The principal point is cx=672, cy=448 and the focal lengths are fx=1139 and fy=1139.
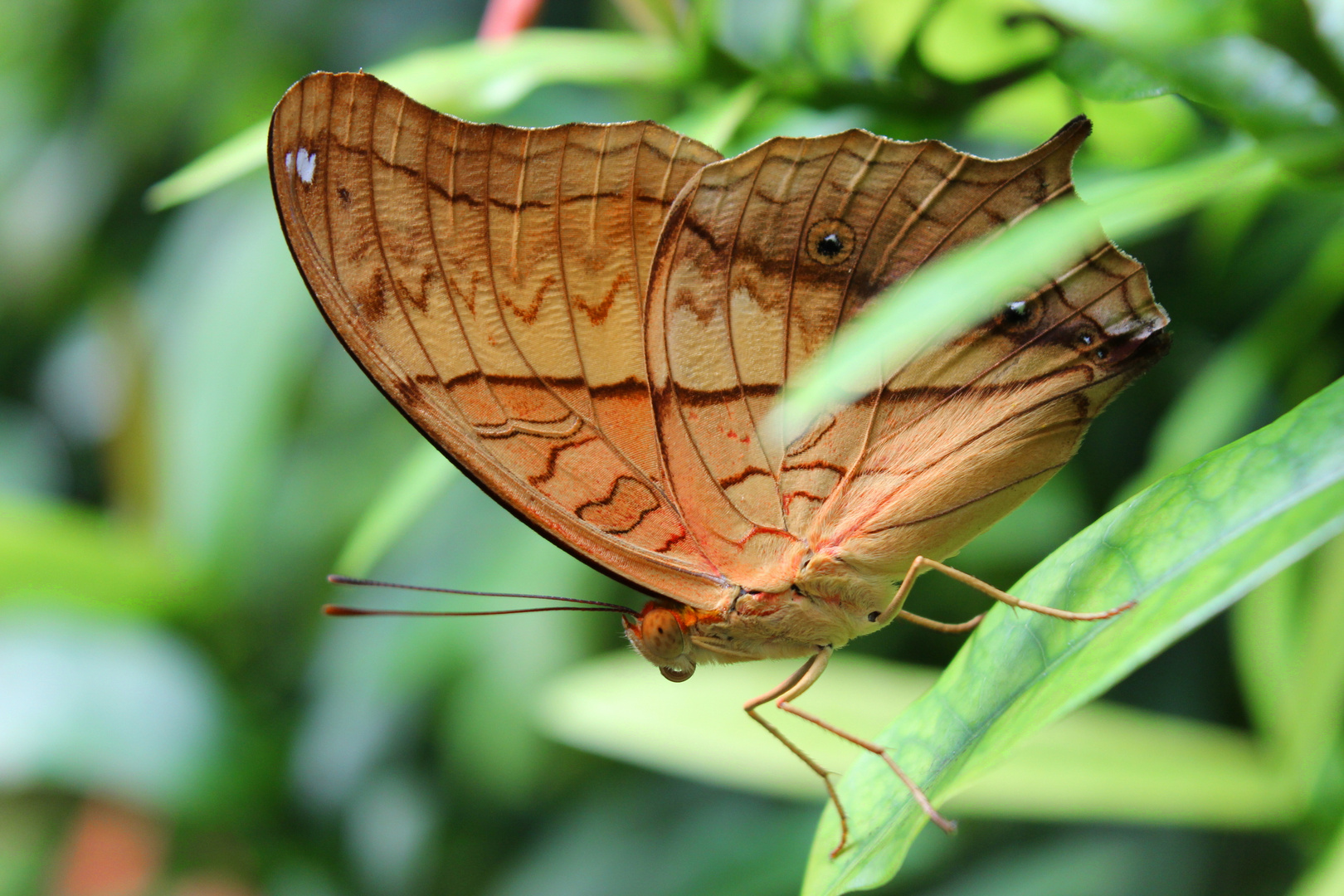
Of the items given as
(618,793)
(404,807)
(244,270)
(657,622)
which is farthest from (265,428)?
(657,622)

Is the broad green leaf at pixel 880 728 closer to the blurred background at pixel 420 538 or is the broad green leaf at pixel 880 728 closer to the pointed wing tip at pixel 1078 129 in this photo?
the blurred background at pixel 420 538

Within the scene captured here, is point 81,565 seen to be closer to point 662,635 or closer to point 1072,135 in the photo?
point 662,635

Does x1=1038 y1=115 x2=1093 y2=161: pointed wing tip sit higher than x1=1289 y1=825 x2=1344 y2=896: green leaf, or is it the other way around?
x1=1038 y1=115 x2=1093 y2=161: pointed wing tip

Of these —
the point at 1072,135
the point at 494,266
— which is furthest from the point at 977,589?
the point at 494,266

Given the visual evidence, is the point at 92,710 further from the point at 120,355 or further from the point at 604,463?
the point at 604,463

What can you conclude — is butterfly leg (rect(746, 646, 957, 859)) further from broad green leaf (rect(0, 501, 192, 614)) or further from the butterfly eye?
broad green leaf (rect(0, 501, 192, 614))

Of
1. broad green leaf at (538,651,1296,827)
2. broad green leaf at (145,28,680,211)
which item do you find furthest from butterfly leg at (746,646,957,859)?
broad green leaf at (145,28,680,211)

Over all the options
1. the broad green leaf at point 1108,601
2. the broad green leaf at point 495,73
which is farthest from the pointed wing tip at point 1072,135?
the broad green leaf at point 495,73

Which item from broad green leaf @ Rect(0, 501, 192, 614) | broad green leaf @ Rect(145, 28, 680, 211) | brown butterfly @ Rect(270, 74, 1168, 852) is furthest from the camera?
broad green leaf @ Rect(0, 501, 192, 614)

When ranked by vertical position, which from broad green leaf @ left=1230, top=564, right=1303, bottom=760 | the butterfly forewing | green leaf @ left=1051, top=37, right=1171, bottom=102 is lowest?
broad green leaf @ left=1230, top=564, right=1303, bottom=760
